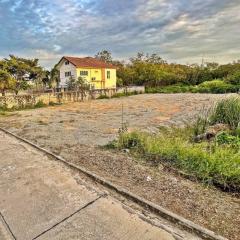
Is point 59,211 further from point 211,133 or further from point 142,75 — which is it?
point 142,75

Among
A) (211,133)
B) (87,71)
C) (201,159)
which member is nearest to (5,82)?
(87,71)

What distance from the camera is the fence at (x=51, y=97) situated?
1925 centimetres

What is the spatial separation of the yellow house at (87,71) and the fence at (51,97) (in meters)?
9.96

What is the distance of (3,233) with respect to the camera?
10.7 feet

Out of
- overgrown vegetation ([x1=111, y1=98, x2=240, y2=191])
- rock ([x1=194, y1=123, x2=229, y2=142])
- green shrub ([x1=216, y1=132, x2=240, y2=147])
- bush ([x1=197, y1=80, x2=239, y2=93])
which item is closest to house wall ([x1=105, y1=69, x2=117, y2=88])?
bush ([x1=197, y1=80, x2=239, y2=93])

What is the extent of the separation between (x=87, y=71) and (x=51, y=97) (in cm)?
1846

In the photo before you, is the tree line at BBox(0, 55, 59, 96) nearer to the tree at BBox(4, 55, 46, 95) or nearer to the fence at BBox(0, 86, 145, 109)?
the tree at BBox(4, 55, 46, 95)

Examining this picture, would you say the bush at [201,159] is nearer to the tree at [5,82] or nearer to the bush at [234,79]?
the tree at [5,82]

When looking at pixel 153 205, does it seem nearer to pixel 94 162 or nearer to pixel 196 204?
pixel 196 204

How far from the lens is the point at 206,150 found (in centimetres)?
553

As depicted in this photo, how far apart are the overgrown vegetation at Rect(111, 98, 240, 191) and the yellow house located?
3261cm

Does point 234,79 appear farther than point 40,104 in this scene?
Yes

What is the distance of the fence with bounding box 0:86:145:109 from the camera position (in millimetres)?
19250

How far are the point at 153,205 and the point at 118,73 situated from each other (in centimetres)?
4849
